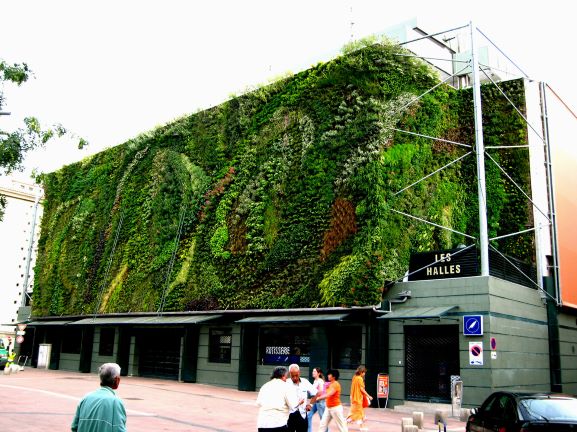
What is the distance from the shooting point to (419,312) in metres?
19.8

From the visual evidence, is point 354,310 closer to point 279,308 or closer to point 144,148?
point 279,308

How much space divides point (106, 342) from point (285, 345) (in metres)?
14.0

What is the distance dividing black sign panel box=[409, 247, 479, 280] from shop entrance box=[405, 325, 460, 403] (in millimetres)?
1937

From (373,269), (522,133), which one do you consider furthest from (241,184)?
(522,133)

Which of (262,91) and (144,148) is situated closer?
(262,91)

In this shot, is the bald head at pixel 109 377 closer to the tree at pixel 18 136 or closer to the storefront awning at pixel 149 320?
the tree at pixel 18 136

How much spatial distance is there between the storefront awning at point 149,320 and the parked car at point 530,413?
1732cm

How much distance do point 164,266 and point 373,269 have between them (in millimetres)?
13600

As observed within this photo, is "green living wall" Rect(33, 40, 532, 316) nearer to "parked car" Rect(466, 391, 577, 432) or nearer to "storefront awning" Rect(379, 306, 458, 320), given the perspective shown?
"storefront awning" Rect(379, 306, 458, 320)

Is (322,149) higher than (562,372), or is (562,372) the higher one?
(322,149)

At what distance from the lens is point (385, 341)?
21219 millimetres

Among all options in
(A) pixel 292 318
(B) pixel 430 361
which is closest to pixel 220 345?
(A) pixel 292 318

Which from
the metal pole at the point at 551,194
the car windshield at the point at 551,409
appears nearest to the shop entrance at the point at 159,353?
the metal pole at the point at 551,194

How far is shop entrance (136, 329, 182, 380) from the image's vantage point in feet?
96.0
